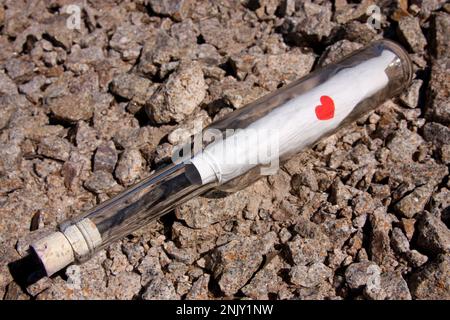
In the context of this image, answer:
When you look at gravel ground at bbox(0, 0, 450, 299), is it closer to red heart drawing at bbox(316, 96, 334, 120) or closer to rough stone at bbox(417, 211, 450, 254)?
rough stone at bbox(417, 211, 450, 254)

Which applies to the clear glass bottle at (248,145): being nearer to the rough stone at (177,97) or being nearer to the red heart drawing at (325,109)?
the red heart drawing at (325,109)

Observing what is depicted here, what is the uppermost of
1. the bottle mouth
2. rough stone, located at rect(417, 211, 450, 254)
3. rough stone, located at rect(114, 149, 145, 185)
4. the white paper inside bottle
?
the bottle mouth

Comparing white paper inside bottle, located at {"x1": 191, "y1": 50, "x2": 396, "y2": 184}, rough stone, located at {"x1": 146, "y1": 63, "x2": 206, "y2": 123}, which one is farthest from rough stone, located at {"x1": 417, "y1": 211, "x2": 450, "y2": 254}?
rough stone, located at {"x1": 146, "y1": 63, "x2": 206, "y2": 123}

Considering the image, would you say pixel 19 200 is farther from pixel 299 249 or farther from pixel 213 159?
pixel 299 249

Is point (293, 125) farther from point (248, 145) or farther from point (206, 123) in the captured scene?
point (206, 123)

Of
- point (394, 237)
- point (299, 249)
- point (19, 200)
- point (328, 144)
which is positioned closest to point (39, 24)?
point (19, 200)

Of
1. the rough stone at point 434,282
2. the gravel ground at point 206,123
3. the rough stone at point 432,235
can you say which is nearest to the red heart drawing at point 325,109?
the gravel ground at point 206,123
